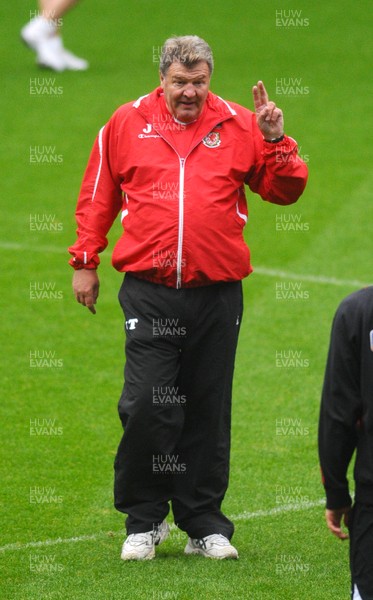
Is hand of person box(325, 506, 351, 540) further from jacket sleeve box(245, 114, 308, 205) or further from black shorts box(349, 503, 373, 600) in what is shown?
jacket sleeve box(245, 114, 308, 205)

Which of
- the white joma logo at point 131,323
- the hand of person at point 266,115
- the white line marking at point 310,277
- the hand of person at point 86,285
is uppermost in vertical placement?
the hand of person at point 266,115

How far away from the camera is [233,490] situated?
7.50m

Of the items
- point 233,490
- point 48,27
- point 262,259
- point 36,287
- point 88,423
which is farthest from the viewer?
point 48,27

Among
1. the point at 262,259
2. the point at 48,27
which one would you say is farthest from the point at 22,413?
the point at 48,27

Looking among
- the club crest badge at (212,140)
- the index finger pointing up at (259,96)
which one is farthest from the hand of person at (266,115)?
the club crest badge at (212,140)

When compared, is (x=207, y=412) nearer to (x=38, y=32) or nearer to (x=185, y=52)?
(x=185, y=52)

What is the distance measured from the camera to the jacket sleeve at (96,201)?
21.2 feet

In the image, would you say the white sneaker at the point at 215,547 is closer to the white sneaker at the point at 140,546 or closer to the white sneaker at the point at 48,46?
the white sneaker at the point at 140,546

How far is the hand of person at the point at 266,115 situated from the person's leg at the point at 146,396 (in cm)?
92

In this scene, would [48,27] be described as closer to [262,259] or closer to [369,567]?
[262,259]

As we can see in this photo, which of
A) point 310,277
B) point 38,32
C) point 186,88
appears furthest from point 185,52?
point 38,32

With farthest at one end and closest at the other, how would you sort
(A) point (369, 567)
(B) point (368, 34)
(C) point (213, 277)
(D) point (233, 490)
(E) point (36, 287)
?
(B) point (368, 34), (E) point (36, 287), (D) point (233, 490), (C) point (213, 277), (A) point (369, 567)

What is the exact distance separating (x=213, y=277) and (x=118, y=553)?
153 centimetres

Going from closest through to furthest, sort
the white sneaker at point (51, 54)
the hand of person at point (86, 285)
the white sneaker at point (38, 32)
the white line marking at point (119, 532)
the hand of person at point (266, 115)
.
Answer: the hand of person at point (266, 115)
the hand of person at point (86, 285)
the white line marking at point (119, 532)
the white sneaker at point (38, 32)
the white sneaker at point (51, 54)
